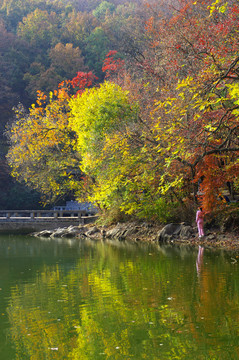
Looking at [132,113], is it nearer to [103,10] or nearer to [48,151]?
[48,151]

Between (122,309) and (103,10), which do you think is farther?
(103,10)

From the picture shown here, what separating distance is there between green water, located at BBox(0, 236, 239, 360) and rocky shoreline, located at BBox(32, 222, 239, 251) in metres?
3.06

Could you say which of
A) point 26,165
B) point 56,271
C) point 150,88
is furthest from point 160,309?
point 26,165

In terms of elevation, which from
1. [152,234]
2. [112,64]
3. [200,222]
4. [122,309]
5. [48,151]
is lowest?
[122,309]

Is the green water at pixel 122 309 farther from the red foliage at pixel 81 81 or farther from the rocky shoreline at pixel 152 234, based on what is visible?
the red foliage at pixel 81 81

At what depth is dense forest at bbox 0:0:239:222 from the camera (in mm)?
11320

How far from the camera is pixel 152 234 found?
18703mm

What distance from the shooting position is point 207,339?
5.12m

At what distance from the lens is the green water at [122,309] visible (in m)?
4.94

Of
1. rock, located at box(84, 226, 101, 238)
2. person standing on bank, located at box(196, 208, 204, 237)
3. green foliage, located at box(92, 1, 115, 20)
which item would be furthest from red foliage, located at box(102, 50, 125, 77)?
person standing on bank, located at box(196, 208, 204, 237)

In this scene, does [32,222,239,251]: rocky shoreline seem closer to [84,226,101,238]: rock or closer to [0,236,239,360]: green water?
[84,226,101,238]: rock

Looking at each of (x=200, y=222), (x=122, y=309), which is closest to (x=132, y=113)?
(x=200, y=222)

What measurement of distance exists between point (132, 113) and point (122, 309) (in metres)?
12.7

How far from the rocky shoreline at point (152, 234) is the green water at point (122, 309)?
3055mm
